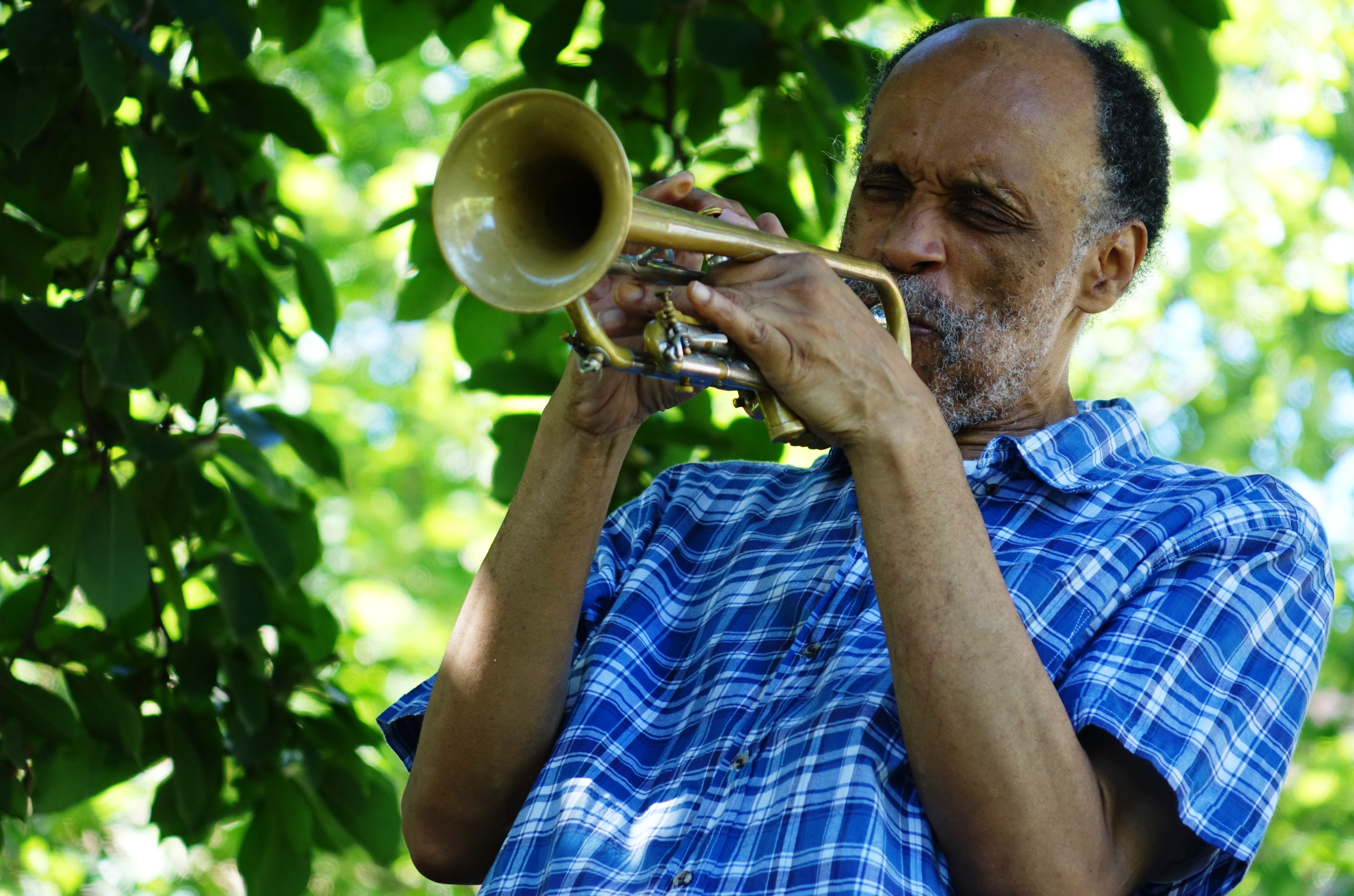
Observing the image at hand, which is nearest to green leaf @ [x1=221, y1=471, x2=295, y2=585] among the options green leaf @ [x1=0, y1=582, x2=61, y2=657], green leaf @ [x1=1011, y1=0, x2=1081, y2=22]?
green leaf @ [x1=0, y1=582, x2=61, y2=657]

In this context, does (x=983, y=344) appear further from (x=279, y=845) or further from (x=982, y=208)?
(x=279, y=845)

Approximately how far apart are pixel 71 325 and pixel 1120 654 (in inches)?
68.0

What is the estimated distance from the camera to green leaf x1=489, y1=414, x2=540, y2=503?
2533 mm

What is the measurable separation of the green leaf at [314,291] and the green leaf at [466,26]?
1.72 ft

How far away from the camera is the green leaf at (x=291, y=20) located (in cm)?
270

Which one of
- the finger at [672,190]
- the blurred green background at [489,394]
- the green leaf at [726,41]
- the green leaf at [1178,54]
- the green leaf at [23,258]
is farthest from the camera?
the blurred green background at [489,394]

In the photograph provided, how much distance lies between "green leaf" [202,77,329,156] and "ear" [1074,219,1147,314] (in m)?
1.41

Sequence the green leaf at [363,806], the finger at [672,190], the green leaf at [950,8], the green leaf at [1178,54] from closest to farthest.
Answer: the finger at [672,190] < the green leaf at [1178,54] < the green leaf at [950,8] < the green leaf at [363,806]

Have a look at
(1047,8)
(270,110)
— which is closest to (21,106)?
(270,110)

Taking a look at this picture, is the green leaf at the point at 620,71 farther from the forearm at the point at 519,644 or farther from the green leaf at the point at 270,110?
the forearm at the point at 519,644

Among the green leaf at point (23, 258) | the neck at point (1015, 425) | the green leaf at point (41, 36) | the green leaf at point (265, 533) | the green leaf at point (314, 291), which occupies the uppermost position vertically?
the green leaf at point (41, 36)

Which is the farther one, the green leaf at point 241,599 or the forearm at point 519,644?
the green leaf at point 241,599

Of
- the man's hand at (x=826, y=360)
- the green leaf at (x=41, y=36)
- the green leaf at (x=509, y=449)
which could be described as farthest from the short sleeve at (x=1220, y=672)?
the green leaf at (x=41, y=36)

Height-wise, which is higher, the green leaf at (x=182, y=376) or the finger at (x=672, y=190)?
the finger at (x=672, y=190)
